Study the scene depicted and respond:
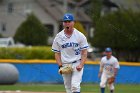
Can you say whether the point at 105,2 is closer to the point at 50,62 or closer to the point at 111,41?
the point at 111,41

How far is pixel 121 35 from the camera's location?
→ 5022cm

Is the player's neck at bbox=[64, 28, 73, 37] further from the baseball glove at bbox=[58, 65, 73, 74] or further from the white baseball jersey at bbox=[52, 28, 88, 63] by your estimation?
the baseball glove at bbox=[58, 65, 73, 74]

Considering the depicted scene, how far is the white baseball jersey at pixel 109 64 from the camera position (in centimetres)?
2014

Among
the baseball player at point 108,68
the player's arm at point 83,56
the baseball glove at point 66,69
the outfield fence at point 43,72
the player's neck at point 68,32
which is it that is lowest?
the outfield fence at point 43,72

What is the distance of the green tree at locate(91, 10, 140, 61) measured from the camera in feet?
→ 163

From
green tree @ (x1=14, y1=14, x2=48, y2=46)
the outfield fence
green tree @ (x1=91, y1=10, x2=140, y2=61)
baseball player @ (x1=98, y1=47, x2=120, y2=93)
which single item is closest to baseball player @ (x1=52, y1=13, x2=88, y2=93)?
baseball player @ (x1=98, y1=47, x2=120, y2=93)

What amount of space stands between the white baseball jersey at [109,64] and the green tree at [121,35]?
27638mm

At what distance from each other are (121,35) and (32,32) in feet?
48.0

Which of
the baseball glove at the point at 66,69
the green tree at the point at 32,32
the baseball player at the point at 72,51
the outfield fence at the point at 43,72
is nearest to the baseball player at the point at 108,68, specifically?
the baseball player at the point at 72,51

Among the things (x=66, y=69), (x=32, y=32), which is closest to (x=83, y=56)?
(x=66, y=69)

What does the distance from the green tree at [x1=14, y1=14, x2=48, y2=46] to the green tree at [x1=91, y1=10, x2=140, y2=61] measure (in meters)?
8.78

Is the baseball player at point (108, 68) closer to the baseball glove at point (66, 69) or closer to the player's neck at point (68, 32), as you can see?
the player's neck at point (68, 32)

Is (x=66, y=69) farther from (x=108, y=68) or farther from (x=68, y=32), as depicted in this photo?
(x=108, y=68)

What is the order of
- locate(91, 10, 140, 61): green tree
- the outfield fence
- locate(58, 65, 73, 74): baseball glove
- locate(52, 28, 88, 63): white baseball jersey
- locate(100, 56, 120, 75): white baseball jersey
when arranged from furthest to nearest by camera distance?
locate(91, 10, 140, 61): green tree → the outfield fence → locate(100, 56, 120, 75): white baseball jersey → locate(52, 28, 88, 63): white baseball jersey → locate(58, 65, 73, 74): baseball glove
